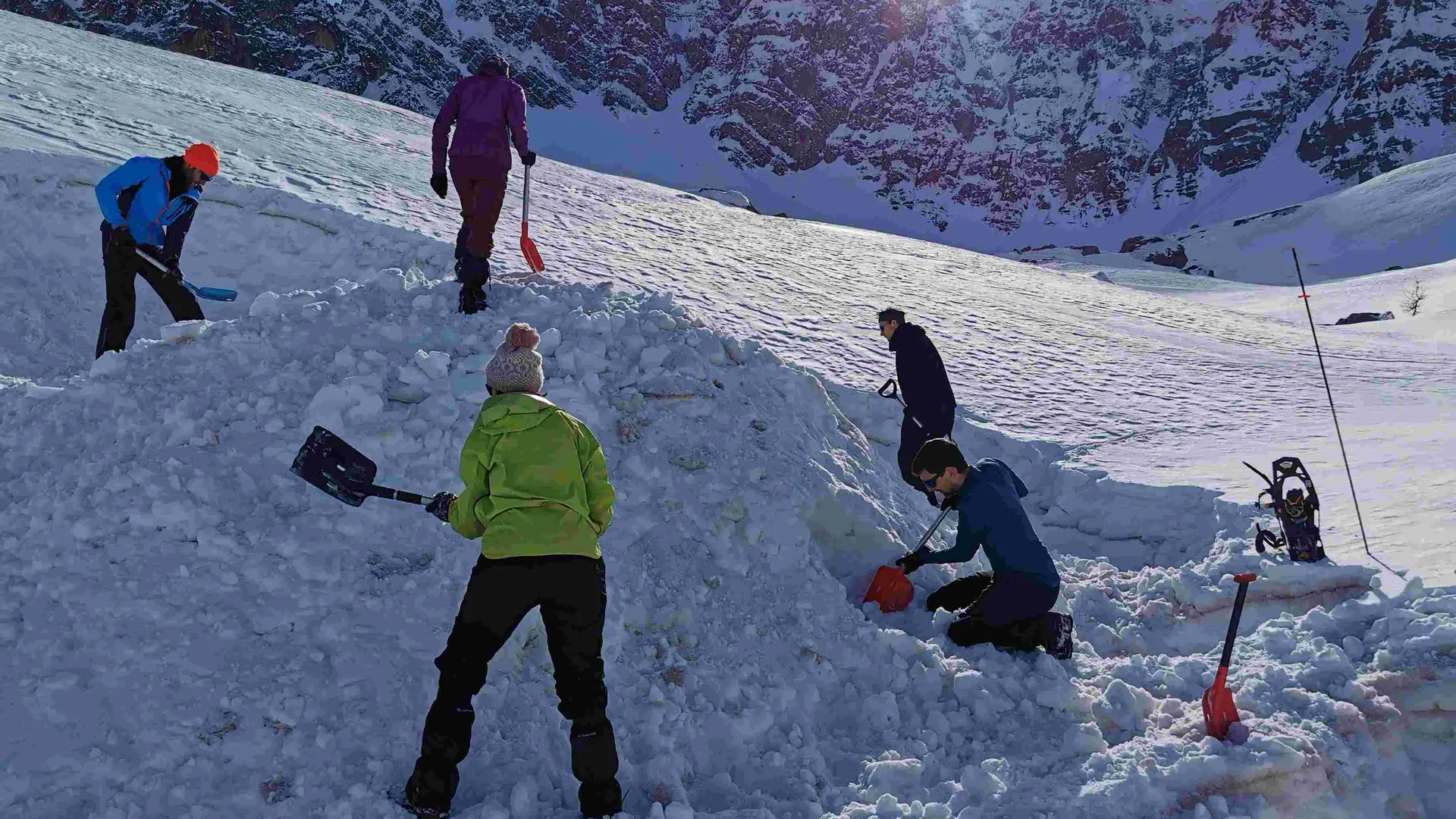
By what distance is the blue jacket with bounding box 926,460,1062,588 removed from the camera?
4.62m

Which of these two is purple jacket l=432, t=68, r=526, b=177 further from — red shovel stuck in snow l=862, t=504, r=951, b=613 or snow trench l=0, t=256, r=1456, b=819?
red shovel stuck in snow l=862, t=504, r=951, b=613

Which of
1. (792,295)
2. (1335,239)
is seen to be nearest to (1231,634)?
(792,295)

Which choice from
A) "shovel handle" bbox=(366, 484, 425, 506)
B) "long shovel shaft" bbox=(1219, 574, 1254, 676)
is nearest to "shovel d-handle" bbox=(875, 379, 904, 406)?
"long shovel shaft" bbox=(1219, 574, 1254, 676)

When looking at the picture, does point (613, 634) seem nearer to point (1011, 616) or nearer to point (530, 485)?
point (530, 485)

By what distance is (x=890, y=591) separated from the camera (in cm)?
493

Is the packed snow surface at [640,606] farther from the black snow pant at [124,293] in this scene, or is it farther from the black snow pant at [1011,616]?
the black snow pant at [124,293]

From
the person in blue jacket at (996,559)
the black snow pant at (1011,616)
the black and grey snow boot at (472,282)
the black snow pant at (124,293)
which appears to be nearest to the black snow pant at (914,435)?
the person in blue jacket at (996,559)

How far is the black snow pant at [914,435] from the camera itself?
6.84 meters

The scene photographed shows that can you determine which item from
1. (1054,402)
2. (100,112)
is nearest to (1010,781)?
(1054,402)

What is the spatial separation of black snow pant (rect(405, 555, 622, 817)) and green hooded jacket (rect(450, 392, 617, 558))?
0.08 m

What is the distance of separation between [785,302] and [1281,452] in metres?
6.32

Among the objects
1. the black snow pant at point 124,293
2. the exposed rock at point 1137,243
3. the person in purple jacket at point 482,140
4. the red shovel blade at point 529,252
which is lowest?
the black snow pant at point 124,293

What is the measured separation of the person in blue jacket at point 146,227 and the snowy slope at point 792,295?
1177mm

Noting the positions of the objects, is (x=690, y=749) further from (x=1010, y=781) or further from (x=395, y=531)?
(x=395, y=531)
